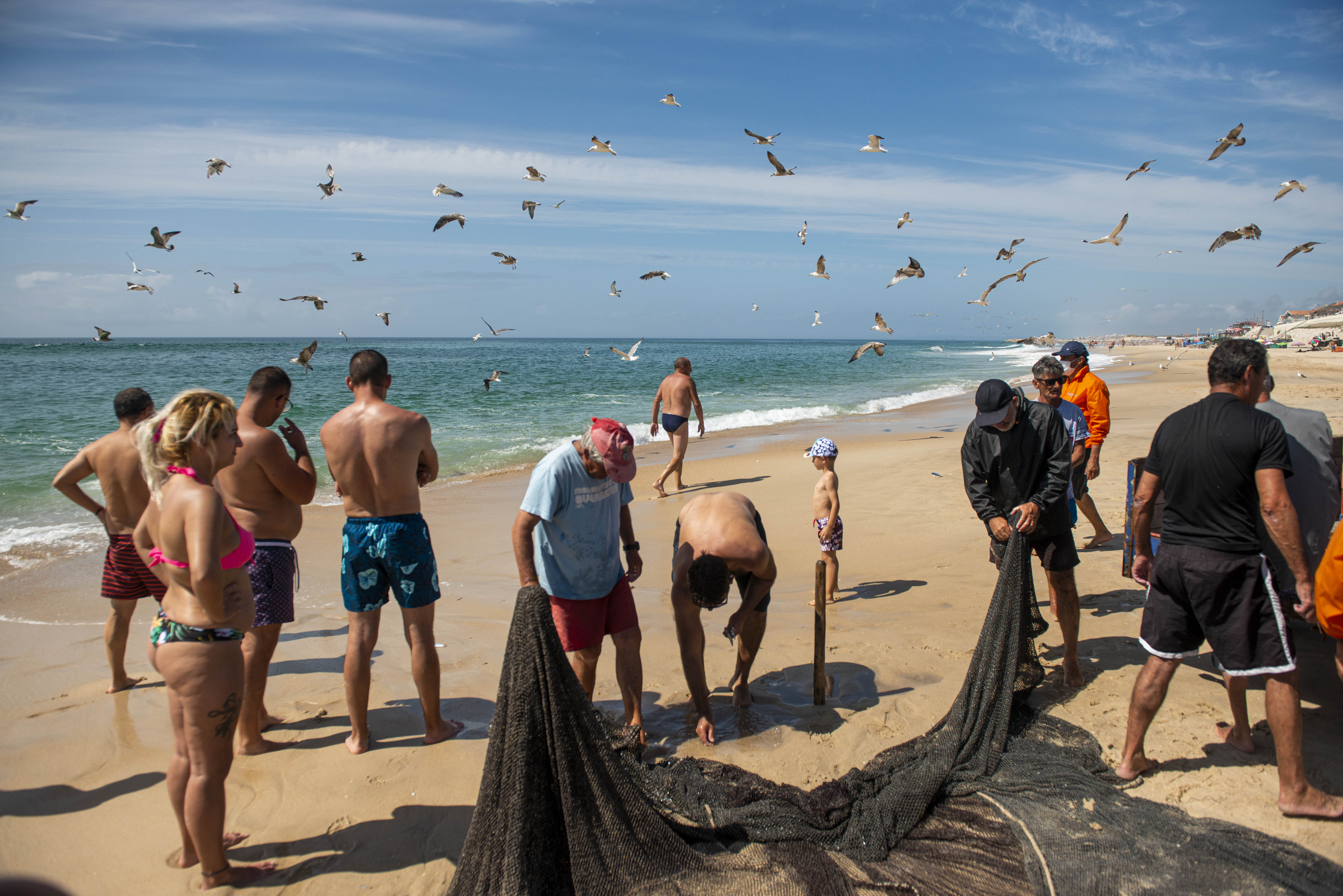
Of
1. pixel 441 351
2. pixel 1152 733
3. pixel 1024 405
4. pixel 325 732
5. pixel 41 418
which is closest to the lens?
pixel 1152 733

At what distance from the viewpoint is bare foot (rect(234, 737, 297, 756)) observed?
3850 mm

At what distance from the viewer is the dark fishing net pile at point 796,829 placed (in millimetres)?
2699

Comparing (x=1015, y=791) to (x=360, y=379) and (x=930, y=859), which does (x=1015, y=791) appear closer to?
(x=930, y=859)

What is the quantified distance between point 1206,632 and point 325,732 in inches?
182

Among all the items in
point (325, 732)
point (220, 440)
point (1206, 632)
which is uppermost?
point (220, 440)

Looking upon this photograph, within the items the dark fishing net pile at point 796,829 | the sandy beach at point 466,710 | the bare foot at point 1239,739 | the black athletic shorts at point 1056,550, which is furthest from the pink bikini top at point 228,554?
the bare foot at point 1239,739

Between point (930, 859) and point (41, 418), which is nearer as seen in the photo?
point (930, 859)

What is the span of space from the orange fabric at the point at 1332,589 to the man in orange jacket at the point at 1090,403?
12.8 ft

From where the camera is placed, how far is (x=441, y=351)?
83062 millimetres

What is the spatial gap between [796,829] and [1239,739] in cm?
239

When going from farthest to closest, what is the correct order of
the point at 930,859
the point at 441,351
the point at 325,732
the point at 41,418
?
the point at 441,351, the point at 41,418, the point at 325,732, the point at 930,859

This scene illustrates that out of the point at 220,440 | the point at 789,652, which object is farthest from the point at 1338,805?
the point at 220,440

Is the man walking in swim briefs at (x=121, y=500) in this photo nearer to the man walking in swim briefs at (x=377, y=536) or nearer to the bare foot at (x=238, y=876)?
the man walking in swim briefs at (x=377, y=536)

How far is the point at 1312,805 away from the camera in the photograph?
306 cm
